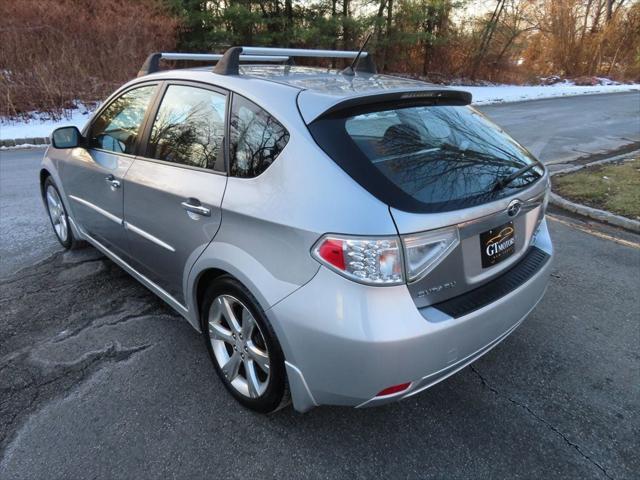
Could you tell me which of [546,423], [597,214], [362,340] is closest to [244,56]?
[362,340]

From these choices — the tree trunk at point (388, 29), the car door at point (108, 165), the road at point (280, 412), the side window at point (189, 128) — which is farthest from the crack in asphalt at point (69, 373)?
the tree trunk at point (388, 29)

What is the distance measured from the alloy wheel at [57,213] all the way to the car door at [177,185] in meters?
1.64

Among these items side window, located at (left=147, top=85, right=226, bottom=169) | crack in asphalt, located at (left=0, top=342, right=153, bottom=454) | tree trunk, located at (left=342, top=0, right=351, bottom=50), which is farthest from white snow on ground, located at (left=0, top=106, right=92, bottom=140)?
tree trunk, located at (left=342, top=0, right=351, bottom=50)

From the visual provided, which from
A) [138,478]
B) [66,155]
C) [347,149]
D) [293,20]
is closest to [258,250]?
[347,149]

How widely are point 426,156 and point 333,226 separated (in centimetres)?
65

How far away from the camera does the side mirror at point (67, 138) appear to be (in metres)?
3.43

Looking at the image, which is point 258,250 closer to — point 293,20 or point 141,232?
point 141,232

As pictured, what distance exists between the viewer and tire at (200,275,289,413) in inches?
83.7

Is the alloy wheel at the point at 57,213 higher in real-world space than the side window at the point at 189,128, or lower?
lower

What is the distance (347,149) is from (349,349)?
2.71 feet

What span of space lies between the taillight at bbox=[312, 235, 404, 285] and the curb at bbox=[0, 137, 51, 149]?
1133 cm

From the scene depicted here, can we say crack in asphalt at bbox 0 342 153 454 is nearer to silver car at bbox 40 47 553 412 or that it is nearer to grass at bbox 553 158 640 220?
silver car at bbox 40 47 553 412

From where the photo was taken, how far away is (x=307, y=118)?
204 cm

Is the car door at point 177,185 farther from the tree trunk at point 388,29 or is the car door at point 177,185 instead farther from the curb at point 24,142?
the tree trunk at point 388,29
